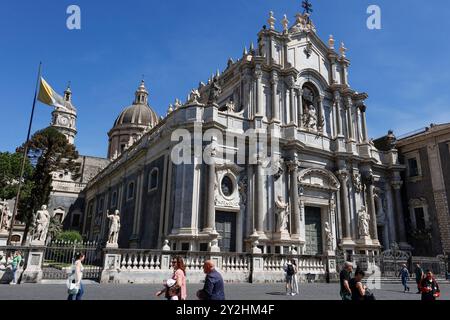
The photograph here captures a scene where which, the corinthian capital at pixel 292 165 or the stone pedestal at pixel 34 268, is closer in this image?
the stone pedestal at pixel 34 268

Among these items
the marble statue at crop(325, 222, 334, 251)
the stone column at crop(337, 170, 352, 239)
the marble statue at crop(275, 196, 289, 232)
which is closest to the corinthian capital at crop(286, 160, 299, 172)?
the marble statue at crop(275, 196, 289, 232)

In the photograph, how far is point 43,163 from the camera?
32.2 m

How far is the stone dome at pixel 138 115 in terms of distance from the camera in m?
59.8

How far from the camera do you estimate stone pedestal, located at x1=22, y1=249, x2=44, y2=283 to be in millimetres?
14737

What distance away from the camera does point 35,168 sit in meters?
33.6

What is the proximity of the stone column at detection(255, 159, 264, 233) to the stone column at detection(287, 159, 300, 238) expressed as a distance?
2.38 metres

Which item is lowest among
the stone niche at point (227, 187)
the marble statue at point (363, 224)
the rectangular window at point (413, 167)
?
the marble statue at point (363, 224)

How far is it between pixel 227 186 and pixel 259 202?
7.02 feet

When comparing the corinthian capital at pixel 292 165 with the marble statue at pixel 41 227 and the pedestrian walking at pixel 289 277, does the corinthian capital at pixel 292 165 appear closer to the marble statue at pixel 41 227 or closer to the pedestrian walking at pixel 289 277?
the pedestrian walking at pixel 289 277

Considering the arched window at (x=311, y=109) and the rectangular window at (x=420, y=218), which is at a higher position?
the arched window at (x=311, y=109)

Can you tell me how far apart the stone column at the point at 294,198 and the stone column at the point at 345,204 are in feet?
14.8

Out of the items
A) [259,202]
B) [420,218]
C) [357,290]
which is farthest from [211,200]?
[420,218]

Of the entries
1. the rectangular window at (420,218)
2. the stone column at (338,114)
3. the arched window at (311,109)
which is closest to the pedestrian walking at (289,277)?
the arched window at (311,109)
